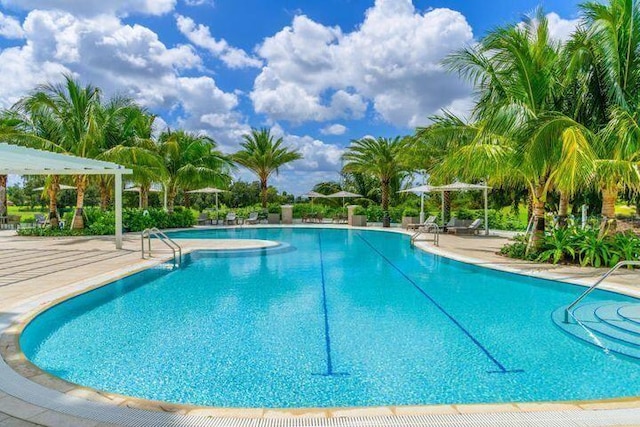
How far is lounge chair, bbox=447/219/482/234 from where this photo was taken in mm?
20562

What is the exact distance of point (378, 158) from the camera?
27.3 meters

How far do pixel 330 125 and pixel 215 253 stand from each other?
2676 cm

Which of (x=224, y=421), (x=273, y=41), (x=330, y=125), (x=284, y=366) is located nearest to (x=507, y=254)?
(x=284, y=366)

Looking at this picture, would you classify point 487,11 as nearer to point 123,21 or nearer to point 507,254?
point 507,254

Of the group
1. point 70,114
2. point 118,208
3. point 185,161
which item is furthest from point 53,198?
point 185,161

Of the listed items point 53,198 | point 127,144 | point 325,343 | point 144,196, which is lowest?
point 325,343

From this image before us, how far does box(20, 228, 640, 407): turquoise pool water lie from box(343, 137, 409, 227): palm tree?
1754 cm

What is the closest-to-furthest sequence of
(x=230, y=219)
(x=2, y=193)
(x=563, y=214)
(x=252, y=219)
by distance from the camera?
(x=563, y=214)
(x=2, y=193)
(x=230, y=219)
(x=252, y=219)

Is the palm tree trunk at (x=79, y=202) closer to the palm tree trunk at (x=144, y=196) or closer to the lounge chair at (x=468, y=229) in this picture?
the palm tree trunk at (x=144, y=196)

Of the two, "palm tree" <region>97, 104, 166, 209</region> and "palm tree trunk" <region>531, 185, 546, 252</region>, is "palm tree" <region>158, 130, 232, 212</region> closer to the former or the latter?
"palm tree" <region>97, 104, 166, 209</region>

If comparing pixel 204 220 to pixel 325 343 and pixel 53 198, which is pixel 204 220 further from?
pixel 325 343

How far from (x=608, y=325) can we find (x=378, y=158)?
21.8 metres

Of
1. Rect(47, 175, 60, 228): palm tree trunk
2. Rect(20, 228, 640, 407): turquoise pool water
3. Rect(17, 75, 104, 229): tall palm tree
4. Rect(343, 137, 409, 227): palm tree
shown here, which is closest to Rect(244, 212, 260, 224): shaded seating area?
Rect(343, 137, 409, 227): palm tree

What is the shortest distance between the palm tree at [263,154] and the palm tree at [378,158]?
4581mm
